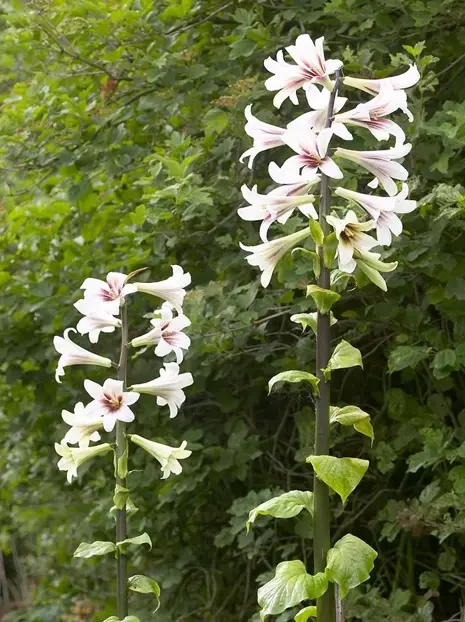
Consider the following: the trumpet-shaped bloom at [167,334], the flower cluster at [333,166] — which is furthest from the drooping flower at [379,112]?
the trumpet-shaped bloom at [167,334]

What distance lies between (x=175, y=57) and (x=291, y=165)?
5.07 ft

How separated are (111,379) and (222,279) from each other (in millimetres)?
1138

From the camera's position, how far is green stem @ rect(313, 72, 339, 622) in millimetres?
1212

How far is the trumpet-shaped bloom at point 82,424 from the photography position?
1464 mm

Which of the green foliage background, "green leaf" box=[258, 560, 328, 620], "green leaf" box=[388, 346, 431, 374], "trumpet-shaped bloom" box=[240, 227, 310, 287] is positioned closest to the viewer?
"green leaf" box=[258, 560, 328, 620]

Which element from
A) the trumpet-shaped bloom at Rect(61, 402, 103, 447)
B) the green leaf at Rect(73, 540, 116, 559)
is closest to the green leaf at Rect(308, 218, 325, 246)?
the trumpet-shaped bloom at Rect(61, 402, 103, 447)

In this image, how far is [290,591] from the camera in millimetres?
1169

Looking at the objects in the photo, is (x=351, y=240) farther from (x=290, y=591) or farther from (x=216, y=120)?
(x=216, y=120)

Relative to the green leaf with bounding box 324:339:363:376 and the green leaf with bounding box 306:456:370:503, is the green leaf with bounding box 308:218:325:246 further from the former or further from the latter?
the green leaf with bounding box 306:456:370:503

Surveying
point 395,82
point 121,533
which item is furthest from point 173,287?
point 395,82

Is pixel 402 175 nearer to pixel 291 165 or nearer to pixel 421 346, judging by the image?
pixel 291 165

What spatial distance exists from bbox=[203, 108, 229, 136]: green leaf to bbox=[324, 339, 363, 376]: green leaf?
1.31 metres

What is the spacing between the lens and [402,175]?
49.4 inches

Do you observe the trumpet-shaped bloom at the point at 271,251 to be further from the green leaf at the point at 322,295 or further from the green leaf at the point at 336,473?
the green leaf at the point at 336,473
